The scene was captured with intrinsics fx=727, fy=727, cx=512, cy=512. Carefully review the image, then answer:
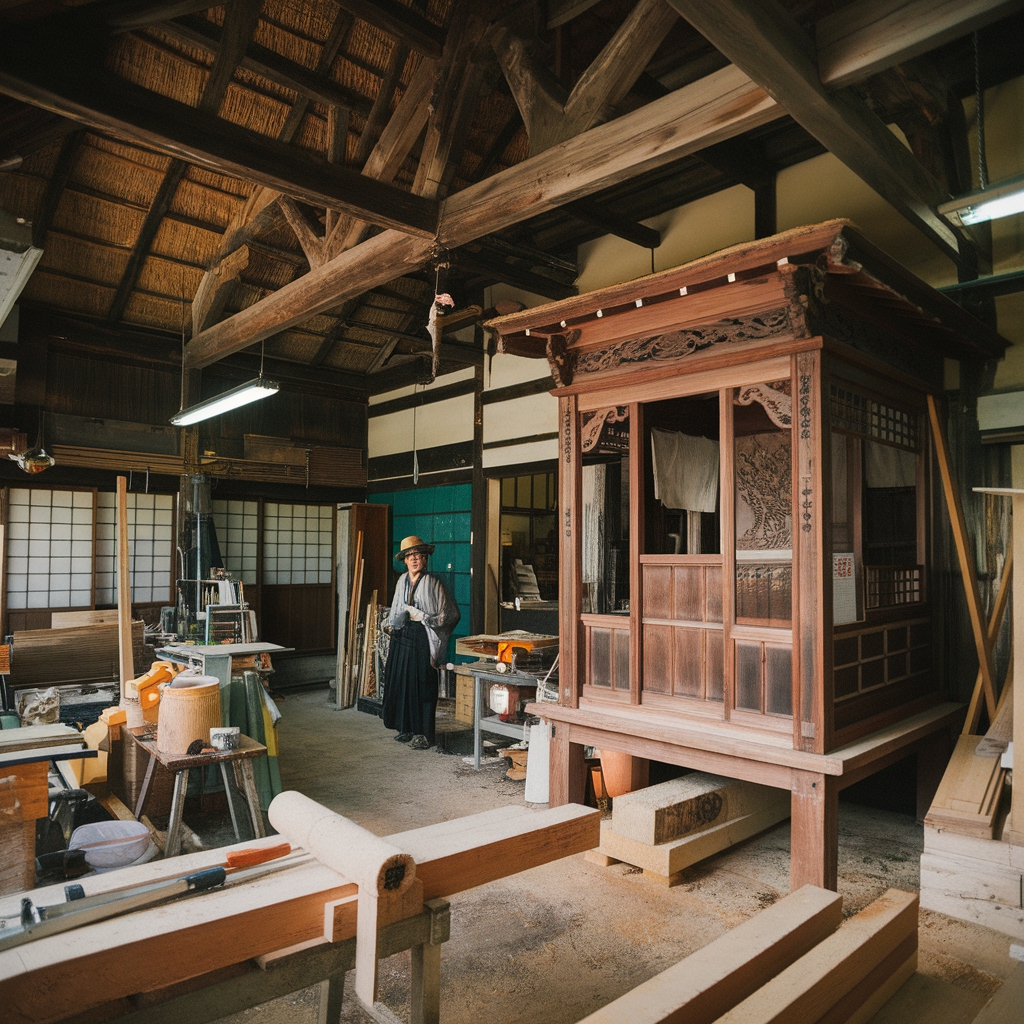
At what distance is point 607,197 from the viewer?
7.12 metres

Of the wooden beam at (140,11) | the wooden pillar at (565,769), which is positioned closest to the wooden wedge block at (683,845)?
the wooden pillar at (565,769)

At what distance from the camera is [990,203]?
361 centimetres

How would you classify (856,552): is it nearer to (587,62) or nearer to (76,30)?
(587,62)

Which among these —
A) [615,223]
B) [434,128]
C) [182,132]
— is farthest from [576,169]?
[615,223]

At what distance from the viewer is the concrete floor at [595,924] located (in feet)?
10.3

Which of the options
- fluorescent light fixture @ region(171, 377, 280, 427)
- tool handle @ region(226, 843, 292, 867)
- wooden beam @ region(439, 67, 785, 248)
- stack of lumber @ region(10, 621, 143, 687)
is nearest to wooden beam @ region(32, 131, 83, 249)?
fluorescent light fixture @ region(171, 377, 280, 427)

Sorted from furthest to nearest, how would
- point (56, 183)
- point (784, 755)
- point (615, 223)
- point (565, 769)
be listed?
point (56, 183), point (615, 223), point (565, 769), point (784, 755)

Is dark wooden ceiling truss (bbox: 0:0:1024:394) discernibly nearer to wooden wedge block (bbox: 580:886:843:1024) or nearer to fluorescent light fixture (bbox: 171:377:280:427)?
fluorescent light fixture (bbox: 171:377:280:427)

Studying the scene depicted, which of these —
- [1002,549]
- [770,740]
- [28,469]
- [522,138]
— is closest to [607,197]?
[522,138]

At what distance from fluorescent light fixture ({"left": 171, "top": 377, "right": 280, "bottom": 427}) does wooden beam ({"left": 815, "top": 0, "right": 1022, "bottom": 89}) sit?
5.02m

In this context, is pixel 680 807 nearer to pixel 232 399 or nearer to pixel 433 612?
pixel 433 612

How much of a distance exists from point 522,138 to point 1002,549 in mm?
5662

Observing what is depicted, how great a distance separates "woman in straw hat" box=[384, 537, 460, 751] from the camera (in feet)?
24.7

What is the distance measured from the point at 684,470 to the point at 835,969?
482 centimetres
